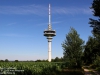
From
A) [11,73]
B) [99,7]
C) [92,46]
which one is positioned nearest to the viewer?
[99,7]

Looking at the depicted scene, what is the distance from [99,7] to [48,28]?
98.8m

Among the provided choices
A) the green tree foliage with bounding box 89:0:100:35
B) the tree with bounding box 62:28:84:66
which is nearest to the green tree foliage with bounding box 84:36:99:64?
the tree with bounding box 62:28:84:66

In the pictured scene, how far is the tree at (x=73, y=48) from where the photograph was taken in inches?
2082

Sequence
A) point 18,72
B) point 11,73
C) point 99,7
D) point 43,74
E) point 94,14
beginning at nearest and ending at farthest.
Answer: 1. point 99,7
2. point 94,14
3. point 11,73
4. point 18,72
5. point 43,74

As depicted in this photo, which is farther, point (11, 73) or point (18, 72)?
point (18, 72)

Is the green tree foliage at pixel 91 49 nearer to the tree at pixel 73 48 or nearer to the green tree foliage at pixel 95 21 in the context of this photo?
the tree at pixel 73 48

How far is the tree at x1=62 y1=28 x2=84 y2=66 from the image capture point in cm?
5288

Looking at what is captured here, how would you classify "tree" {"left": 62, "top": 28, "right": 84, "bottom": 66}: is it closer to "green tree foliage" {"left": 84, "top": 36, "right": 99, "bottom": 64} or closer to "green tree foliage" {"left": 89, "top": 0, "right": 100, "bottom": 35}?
"green tree foliage" {"left": 84, "top": 36, "right": 99, "bottom": 64}

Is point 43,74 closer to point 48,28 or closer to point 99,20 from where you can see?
point 99,20

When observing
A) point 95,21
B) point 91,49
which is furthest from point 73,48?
point 95,21

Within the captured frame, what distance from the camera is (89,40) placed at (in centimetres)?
6159

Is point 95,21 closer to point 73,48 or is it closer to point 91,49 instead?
point 73,48

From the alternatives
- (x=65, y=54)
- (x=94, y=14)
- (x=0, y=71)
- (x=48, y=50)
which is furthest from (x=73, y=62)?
(x=48, y=50)

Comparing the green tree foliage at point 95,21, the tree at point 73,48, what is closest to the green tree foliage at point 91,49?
the tree at point 73,48
